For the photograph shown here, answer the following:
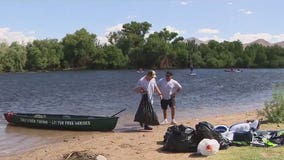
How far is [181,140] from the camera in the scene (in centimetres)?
1140

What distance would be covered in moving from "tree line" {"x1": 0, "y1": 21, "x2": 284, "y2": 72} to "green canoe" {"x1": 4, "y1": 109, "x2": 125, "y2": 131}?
9859cm

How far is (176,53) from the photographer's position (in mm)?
138375

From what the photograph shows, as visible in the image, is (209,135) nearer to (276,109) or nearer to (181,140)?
(181,140)

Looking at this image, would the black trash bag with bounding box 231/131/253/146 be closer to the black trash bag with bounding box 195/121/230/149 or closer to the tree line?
the black trash bag with bounding box 195/121/230/149

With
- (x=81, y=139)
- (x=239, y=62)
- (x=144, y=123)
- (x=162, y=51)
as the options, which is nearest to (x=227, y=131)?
(x=144, y=123)

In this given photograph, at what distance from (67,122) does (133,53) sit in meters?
118

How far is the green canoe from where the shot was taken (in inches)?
667

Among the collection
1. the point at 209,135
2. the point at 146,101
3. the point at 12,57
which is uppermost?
the point at 12,57

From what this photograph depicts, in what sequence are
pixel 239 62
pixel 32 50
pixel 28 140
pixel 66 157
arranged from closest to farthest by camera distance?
1. pixel 66 157
2. pixel 28 140
3. pixel 32 50
4. pixel 239 62

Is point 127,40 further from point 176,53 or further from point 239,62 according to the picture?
point 239,62

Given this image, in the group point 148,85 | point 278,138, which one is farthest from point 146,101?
point 278,138

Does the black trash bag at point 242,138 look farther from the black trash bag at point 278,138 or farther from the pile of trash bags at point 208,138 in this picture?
the black trash bag at point 278,138

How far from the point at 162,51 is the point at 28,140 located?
11998 cm

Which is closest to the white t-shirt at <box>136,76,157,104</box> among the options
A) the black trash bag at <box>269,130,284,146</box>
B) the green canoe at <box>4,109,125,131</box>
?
the green canoe at <box>4,109,125,131</box>
